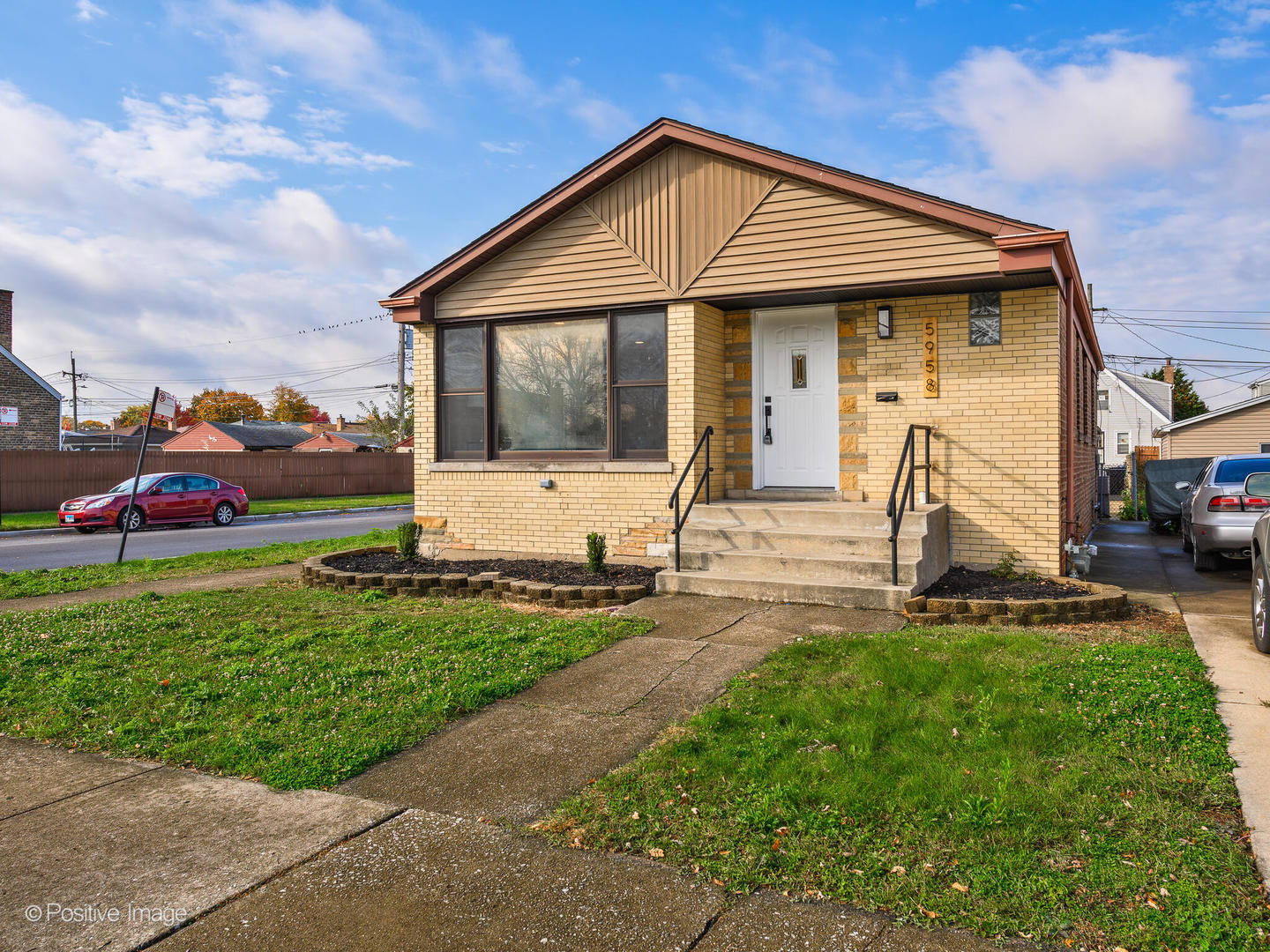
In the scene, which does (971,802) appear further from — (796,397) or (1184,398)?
(1184,398)

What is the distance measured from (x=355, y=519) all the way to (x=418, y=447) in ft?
45.9

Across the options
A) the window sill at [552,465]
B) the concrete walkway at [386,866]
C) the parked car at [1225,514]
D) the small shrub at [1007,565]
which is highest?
the window sill at [552,465]

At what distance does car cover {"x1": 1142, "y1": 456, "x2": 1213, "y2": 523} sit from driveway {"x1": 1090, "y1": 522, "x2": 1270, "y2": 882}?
2610 mm

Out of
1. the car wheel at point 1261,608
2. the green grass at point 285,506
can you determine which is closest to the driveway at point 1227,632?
the car wheel at point 1261,608

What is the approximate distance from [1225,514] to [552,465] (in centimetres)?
838

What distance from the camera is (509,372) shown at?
11.4 meters

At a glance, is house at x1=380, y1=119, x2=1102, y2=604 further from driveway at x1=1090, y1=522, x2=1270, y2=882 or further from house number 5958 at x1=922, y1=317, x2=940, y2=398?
driveway at x1=1090, y1=522, x2=1270, y2=882

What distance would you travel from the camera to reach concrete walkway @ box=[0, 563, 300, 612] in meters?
9.25

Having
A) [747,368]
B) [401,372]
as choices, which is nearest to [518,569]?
[747,368]

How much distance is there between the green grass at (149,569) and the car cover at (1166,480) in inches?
601

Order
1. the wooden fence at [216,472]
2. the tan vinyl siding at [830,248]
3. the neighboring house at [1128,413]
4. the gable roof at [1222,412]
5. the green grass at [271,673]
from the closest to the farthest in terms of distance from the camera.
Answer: the green grass at [271,673] → the tan vinyl siding at [830,248] → the wooden fence at [216,472] → the gable roof at [1222,412] → the neighboring house at [1128,413]

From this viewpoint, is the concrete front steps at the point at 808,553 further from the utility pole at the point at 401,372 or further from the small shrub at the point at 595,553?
the utility pole at the point at 401,372

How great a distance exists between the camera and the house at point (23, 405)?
108 ft

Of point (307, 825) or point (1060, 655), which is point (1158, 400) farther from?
point (307, 825)
